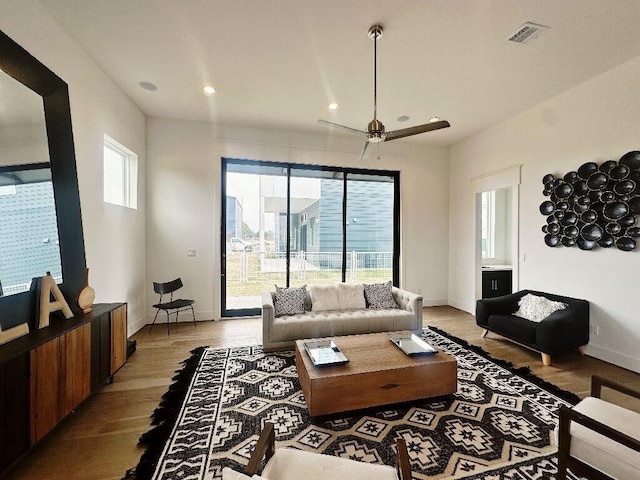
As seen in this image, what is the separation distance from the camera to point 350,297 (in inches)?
159

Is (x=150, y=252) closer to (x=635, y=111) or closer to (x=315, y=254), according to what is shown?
(x=315, y=254)

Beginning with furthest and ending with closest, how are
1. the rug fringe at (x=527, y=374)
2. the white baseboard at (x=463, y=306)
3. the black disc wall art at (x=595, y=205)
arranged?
the white baseboard at (x=463, y=306)
the black disc wall art at (x=595, y=205)
the rug fringe at (x=527, y=374)

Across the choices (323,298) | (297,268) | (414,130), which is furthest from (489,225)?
(414,130)

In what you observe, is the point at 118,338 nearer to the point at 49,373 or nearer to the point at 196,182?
the point at 49,373

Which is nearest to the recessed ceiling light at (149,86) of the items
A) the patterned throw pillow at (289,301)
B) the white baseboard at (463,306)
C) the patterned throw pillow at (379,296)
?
the patterned throw pillow at (289,301)

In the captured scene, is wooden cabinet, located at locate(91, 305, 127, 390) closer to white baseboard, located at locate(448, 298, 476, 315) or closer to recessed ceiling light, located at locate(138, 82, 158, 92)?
recessed ceiling light, located at locate(138, 82, 158, 92)

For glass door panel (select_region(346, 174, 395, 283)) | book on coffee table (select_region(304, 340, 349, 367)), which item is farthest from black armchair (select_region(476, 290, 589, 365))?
book on coffee table (select_region(304, 340, 349, 367))

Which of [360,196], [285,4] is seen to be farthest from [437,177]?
[285,4]

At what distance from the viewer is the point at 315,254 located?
539 cm

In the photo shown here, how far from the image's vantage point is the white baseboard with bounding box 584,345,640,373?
3038 mm

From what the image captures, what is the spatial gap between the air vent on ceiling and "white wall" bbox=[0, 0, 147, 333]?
13.6 ft

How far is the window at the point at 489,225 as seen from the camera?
21.2 ft

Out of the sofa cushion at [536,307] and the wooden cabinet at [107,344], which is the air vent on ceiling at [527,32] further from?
the wooden cabinet at [107,344]

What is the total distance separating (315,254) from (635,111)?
449 cm
